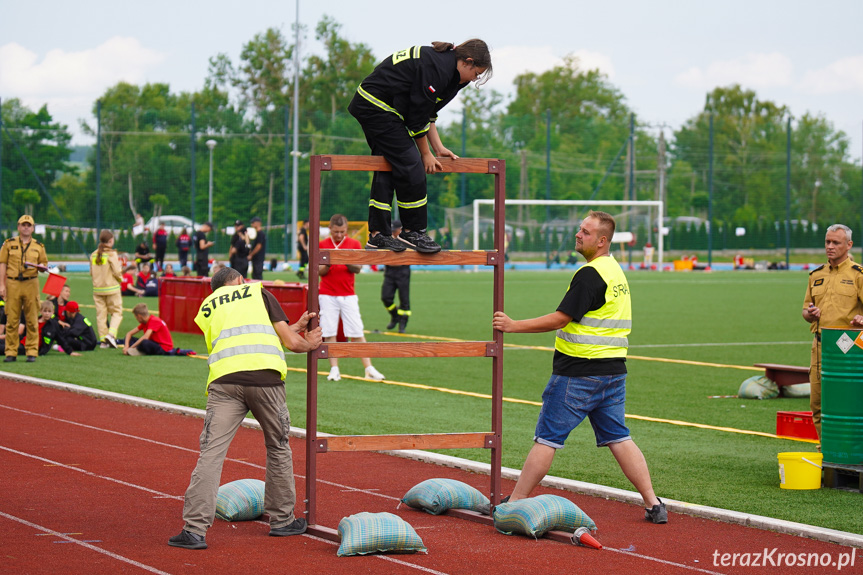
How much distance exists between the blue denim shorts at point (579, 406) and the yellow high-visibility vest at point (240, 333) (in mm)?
1768

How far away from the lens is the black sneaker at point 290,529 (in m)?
7.04

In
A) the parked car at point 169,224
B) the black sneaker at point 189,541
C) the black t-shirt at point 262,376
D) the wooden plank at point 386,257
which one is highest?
the parked car at point 169,224

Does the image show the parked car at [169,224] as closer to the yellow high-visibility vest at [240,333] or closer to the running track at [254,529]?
the running track at [254,529]

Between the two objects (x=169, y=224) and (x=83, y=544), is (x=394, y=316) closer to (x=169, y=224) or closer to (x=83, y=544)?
(x=83, y=544)

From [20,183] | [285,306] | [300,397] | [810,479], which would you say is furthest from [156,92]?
[810,479]

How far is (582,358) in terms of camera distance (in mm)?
7234

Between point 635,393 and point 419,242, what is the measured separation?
23.9ft

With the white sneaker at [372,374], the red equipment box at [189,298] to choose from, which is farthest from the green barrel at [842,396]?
the red equipment box at [189,298]

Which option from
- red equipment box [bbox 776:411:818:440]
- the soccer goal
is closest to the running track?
red equipment box [bbox 776:411:818:440]

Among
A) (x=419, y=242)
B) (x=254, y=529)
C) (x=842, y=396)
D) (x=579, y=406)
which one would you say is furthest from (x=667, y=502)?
(x=254, y=529)

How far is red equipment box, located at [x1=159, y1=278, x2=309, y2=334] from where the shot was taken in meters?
19.3

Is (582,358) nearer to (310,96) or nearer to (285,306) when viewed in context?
(285,306)

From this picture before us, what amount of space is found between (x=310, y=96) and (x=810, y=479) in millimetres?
81363

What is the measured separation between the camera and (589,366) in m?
7.23
